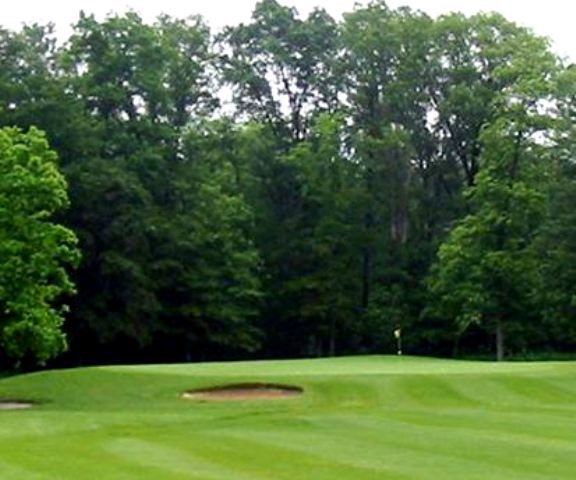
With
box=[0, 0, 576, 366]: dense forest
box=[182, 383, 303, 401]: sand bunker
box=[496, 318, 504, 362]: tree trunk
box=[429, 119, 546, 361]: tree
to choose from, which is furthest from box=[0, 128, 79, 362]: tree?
box=[496, 318, 504, 362]: tree trunk

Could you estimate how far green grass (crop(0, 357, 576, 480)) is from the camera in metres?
15.9

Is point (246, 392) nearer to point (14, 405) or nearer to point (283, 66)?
point (14, 405)

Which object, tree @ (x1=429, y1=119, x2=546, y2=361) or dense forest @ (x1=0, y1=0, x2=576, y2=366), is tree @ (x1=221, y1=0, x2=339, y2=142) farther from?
tree @ (x1=429, y1=119, x2=546, y2=361)

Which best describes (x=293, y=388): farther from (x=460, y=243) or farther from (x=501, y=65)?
(x=501, y=65)

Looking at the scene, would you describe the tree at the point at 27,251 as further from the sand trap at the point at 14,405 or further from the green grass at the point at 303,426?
the green grass at the point at 303,426

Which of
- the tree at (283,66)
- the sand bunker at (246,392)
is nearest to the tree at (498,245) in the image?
the tree at (283,66)

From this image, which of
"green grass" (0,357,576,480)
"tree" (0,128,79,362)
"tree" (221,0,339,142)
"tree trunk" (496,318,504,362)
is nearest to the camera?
"green grass" (0,357,576,480)

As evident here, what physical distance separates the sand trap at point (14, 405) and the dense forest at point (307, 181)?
61.3 feet

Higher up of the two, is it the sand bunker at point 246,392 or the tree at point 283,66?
the tree at point 283,66

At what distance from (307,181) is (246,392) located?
35601 millimetres

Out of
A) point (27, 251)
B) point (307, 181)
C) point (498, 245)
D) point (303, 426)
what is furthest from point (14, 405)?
point (307, 181)

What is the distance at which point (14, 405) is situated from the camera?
31.5m

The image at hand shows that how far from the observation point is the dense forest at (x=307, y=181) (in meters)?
56.2

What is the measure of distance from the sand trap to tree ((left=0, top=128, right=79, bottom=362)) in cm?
151
